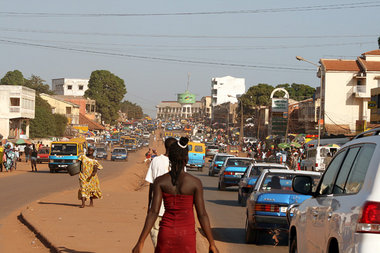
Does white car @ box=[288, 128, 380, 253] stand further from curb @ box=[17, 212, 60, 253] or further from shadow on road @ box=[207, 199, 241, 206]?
shadow on road @ box=[207, 199, 241, 206]

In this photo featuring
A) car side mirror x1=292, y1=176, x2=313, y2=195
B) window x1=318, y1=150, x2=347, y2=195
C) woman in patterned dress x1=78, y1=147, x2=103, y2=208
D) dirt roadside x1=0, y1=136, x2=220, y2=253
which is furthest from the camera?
woman in patterned dress x1=78, y1=147, x2=103, y2=208

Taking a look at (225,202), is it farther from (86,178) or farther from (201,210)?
(201,210)

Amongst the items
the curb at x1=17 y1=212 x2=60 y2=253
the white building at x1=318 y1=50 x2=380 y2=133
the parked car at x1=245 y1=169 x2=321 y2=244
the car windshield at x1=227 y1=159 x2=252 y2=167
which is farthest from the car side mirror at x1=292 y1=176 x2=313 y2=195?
the white building at x1=318 y1=50 x2=380 y2=133

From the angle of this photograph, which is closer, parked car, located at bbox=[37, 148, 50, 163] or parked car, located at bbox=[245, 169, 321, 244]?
parked car, located at bbox=[245, 169, 321, 244]

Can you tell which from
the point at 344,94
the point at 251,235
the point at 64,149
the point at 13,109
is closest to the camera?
the point at 251,235

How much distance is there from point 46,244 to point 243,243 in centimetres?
402

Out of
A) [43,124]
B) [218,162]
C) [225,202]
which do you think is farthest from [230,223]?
[43,124]

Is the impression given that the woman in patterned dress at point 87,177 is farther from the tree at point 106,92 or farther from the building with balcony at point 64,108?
the tree at point 106,92

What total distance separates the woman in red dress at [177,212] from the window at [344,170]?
134cm

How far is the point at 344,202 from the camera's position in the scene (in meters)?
5.52

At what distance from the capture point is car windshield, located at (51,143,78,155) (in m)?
40.6

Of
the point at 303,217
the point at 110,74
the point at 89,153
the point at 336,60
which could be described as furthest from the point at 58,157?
the point at 110,74

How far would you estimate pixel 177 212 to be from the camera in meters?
6.07

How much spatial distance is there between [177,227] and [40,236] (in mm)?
6682
